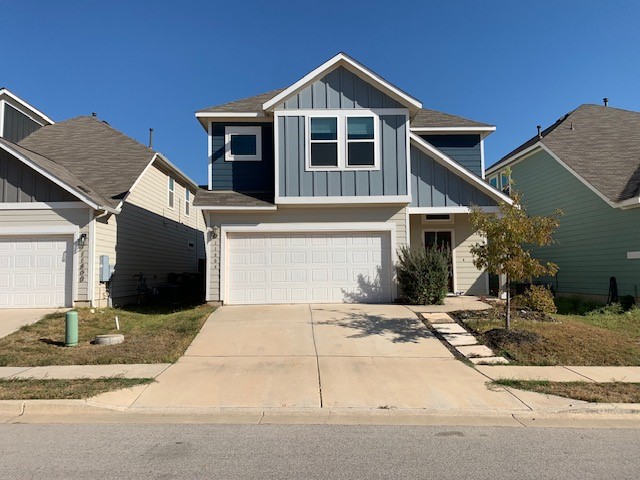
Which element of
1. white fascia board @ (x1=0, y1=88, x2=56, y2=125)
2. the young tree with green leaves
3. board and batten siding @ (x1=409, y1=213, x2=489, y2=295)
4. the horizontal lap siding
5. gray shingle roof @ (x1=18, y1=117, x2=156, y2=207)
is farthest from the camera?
white fascia board @ (x1=0, y1=88, x2=56, y2=125)

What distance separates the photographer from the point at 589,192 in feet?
51.9

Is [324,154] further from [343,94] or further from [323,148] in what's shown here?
[343,94]

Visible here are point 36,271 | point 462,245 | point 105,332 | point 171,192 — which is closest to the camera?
point 105,332

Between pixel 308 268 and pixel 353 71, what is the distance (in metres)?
5.95

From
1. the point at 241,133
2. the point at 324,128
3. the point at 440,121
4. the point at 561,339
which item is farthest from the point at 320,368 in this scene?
the point at 440,121

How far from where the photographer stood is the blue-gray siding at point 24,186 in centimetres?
1359

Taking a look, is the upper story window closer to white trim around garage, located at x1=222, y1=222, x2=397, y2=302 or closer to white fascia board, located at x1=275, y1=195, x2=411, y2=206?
white fascia board, located at x1=275, y1=195, x2=411, y2=206

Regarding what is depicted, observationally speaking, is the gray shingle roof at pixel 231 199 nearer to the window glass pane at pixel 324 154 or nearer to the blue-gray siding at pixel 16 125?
the window glass pane at pixel 324 154

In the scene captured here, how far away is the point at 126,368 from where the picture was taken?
26.8 feet

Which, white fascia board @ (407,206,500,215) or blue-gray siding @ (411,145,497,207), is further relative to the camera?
blue-gray siding @ (411,145,497,207)

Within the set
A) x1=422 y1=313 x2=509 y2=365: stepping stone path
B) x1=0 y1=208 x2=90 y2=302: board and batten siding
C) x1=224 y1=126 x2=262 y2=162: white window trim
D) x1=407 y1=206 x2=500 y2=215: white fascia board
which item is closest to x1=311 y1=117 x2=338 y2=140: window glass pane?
x1=224 y1=126 x2=262 y2=162: white window trim

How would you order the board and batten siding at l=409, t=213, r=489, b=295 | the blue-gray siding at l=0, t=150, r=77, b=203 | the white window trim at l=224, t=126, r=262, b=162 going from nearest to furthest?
1. the blue-gray siding at l=0, t=150, r=77, b=203
2. the white window trim at l=224, t=126, r=262, b=162
3. the board and batten siding at l=409, t=213, r=489, b=295

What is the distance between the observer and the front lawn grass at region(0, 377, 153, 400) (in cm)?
652

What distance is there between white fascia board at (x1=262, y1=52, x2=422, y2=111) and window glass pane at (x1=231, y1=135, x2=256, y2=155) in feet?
4.82
